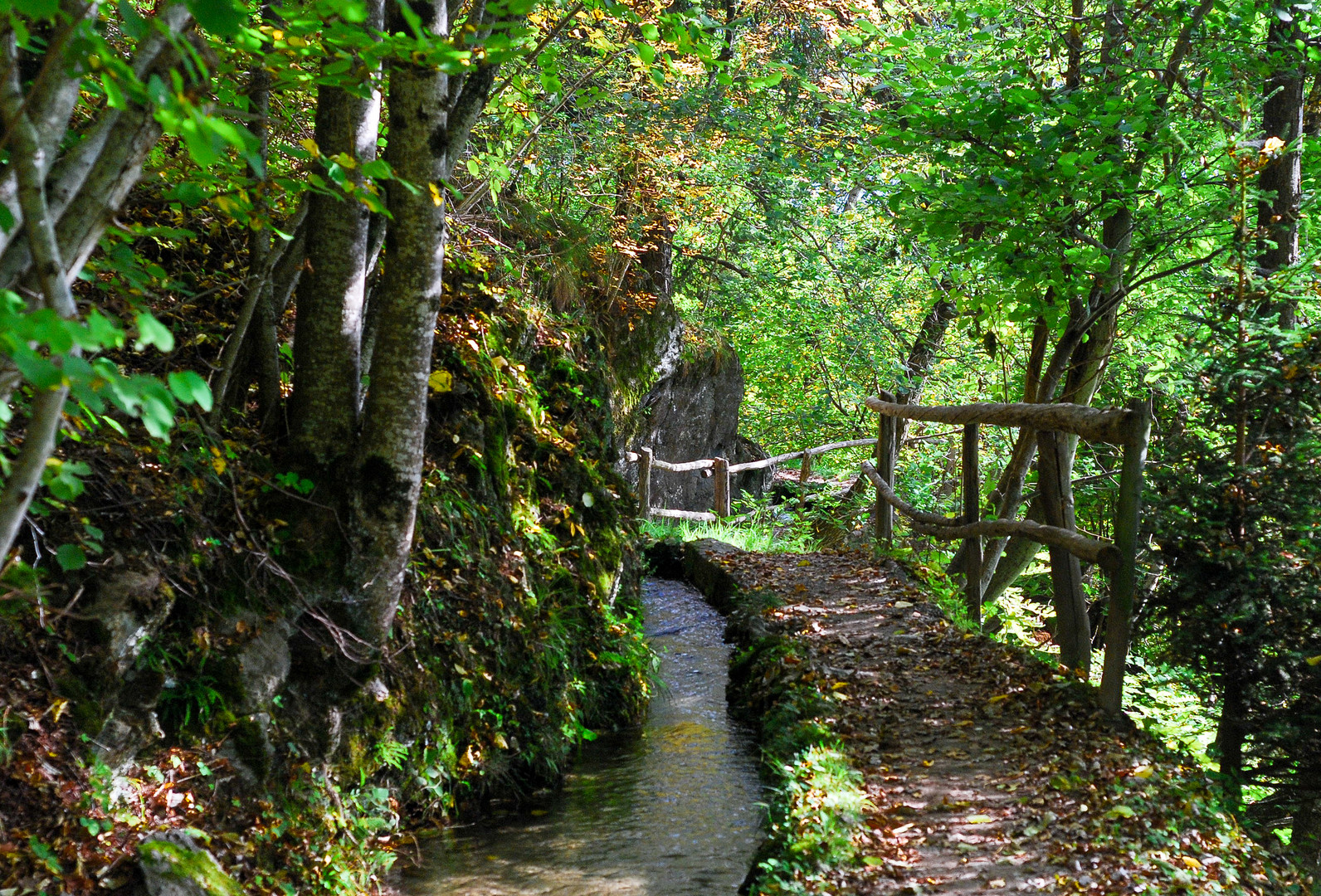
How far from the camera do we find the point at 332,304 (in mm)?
4172

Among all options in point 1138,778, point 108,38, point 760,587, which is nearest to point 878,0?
point 760,587

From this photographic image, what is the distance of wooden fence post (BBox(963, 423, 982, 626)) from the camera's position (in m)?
6.82

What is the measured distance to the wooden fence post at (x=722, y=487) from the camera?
13.8 meters

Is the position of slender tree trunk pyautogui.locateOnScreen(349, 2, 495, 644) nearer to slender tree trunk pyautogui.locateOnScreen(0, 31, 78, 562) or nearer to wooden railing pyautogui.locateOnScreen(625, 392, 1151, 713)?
slender tree trunk pyautogui.locateOnScreen(0, 31, 78, 562)

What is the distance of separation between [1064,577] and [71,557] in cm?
453

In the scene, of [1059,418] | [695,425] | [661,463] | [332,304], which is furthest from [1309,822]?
[695,425]

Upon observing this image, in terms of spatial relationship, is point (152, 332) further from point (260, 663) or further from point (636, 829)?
point (636, 829)

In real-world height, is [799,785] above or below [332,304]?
below

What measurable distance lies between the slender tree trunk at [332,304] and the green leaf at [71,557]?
1.31 meters

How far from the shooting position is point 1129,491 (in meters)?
4.36

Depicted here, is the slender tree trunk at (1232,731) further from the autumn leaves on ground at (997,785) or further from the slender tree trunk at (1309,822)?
the autumn leaves on ground at (997,785)

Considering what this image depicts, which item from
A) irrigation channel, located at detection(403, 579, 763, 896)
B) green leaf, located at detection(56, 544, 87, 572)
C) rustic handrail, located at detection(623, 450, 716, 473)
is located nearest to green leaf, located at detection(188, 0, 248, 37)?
green leaf, located at detection(56, 544, 87, 572)

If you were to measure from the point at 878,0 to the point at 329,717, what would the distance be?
1063 centimetres

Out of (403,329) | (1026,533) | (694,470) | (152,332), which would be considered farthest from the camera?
(694,470)
